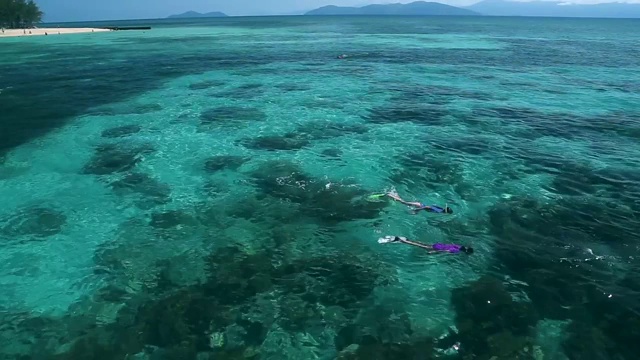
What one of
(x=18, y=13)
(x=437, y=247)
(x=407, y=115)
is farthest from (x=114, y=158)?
(x=18, y=13)

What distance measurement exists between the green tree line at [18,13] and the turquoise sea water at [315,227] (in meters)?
113

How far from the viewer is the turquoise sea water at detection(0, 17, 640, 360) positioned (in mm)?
15156

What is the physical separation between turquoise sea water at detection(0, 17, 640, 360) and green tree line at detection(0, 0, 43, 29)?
113 meters

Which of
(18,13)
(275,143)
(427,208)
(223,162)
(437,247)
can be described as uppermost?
(18,13)

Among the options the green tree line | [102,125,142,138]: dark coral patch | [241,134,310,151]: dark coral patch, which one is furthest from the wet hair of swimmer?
the green tree line

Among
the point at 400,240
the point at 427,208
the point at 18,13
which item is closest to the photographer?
the point at 400,240

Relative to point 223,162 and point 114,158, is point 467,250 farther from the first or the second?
point 114,158

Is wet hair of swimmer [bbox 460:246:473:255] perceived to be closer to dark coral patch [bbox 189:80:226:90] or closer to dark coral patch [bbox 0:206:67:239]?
dark coral patch [bbox 0:206:67:239]

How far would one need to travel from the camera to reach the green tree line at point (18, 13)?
426 ft

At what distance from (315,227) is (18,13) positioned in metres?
154

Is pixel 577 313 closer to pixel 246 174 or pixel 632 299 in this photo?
pixel 632 299

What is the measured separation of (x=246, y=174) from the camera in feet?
88.6

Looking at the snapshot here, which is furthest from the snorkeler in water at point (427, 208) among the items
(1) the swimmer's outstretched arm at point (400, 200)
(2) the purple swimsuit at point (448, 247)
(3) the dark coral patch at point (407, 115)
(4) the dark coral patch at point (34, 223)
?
(4) the dark coral patch at point (34, 223)

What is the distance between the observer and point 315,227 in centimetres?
2139
